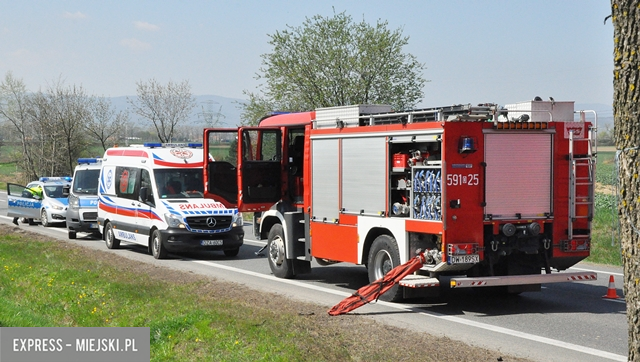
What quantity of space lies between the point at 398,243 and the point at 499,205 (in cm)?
156

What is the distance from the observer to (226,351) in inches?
323

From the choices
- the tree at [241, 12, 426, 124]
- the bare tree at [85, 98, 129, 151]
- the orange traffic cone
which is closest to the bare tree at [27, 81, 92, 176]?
the bare tree at [85, 98, 129, 151]

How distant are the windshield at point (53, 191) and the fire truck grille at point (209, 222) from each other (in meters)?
11.9

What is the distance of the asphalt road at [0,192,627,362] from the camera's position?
9.08m

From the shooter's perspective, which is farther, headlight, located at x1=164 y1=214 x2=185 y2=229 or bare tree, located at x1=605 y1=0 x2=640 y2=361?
headlight, located at x1=164 y1=214 x2=185 y2=229

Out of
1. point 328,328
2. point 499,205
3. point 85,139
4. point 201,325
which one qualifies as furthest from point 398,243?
point 85,139

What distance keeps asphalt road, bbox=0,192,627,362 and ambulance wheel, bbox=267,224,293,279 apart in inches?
7.8

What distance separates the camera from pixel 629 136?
436 centimetres

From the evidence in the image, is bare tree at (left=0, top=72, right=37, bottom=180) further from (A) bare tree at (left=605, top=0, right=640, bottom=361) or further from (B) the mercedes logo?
(A) bare tree at (left=605, top=0, right=640, bottom=361)

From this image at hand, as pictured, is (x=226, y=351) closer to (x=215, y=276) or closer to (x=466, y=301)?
(x=466, y=301)

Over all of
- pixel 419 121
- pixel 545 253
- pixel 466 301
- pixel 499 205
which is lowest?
pixel 466 301

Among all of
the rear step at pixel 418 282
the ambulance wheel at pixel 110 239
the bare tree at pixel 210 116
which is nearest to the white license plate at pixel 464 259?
the rear step at pixel 418 282

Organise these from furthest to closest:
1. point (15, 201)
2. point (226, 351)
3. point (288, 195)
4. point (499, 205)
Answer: point (15, 201)
point (288, 195)
point (499, 205)
point (226, 351)

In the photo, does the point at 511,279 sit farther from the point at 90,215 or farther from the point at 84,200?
the point at 84,200
